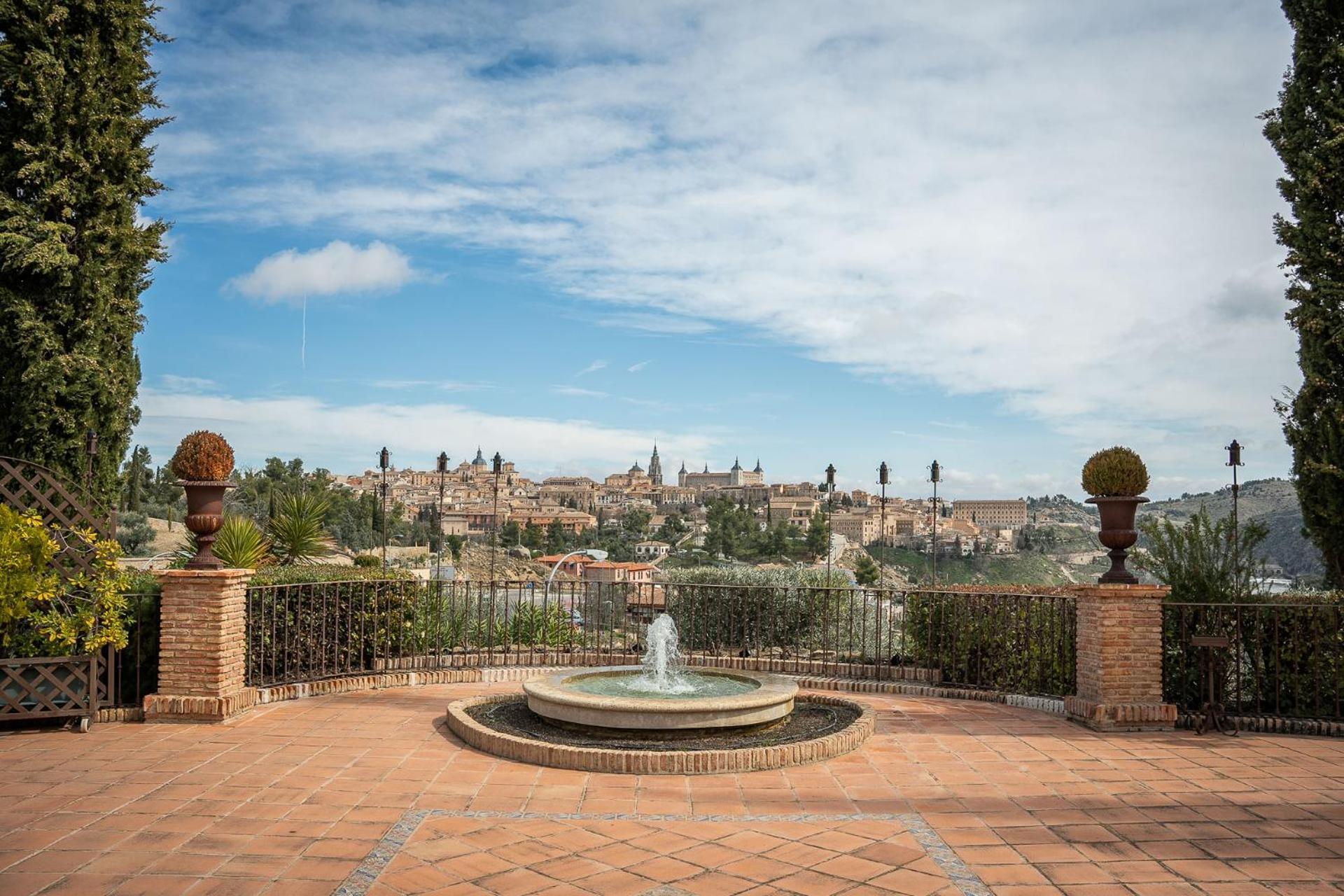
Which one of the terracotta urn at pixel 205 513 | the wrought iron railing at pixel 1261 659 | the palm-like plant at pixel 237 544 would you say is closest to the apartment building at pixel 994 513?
the wrought iron railing at pixel 1261 659

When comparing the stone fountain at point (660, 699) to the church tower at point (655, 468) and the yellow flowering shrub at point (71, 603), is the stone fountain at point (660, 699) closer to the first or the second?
the yellow flowering shrub at point (71, 603)

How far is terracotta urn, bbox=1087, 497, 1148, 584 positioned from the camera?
6.99m

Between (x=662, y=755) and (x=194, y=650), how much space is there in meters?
3.89

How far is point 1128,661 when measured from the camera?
22.4 ft

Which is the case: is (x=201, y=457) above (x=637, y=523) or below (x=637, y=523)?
above

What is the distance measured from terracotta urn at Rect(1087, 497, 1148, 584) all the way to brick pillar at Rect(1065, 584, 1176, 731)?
0.47ft

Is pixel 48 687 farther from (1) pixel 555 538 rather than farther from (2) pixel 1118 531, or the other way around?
(1) pixel 555 538

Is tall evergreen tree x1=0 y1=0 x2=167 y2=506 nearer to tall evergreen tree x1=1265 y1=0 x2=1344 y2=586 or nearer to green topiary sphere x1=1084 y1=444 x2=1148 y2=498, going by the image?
green topiary sphere x1=1084 y1=444 x2=1148 y2=498

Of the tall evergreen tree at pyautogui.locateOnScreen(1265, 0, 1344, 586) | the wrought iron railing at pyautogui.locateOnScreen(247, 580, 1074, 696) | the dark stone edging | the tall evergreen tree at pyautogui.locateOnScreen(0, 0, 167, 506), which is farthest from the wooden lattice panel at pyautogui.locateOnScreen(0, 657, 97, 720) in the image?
the tall evergreen tree at pyautogui.locateOnScreen(1265, 0, 1344, 586)

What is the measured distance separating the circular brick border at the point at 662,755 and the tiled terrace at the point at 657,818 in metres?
0.11

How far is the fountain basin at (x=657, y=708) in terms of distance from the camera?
19.5ft

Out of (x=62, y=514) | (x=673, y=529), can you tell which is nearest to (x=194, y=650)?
(x=62, y=514)

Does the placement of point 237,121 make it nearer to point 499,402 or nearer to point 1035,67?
point 1035,67

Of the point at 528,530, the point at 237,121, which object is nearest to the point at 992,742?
the point at 237,121
